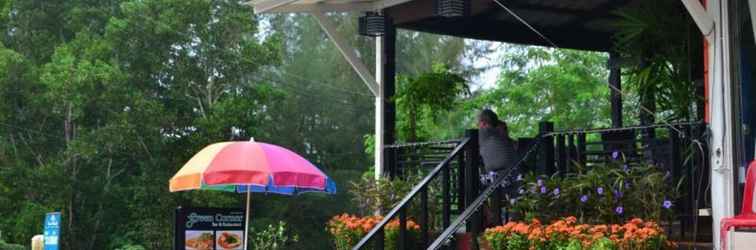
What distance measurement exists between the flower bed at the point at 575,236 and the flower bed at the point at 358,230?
145cm

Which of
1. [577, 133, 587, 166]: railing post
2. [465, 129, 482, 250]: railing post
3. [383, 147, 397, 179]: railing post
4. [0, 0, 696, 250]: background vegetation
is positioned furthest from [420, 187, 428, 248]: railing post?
[0, 0, 696, 250]: background vegetation

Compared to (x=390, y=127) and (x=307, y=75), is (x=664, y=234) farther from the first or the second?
(x=307, y=75)

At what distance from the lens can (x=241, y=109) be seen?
24.8m

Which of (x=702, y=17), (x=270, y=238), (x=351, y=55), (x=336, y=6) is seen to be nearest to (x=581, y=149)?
(x=702, y=17)

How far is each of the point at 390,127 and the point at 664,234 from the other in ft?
13.6

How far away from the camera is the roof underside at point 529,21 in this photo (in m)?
10.5

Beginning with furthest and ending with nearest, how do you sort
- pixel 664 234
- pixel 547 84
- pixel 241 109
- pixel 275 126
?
1. pixel 275 126
2. pixel 241 109
3. pixel 547 84
4. pixel 664 234

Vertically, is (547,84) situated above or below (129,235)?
above

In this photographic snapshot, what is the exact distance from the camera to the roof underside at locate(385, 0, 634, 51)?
10461 mm

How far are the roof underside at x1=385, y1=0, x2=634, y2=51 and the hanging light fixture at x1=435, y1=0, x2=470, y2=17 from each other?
1.55 ft


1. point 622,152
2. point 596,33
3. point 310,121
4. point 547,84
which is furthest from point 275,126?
point 622,152

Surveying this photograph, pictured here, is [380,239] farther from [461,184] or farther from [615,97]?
[615,97]

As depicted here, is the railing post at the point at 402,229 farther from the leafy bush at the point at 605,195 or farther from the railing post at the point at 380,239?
the leafy bush at the point at 605,195

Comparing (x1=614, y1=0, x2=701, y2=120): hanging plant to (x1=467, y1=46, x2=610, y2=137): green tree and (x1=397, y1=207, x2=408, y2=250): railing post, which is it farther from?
(x1=467, y1=46, x2=610, y2=137): green tree
